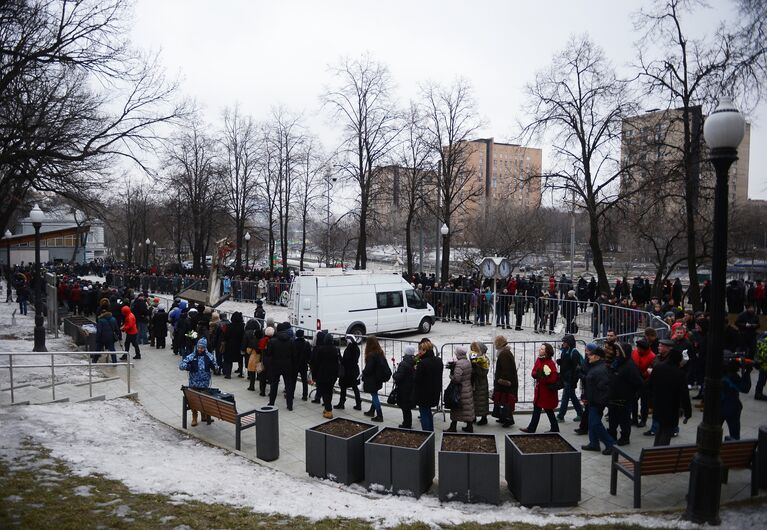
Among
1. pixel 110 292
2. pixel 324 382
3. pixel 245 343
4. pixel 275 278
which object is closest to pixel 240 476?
pixel 324 382

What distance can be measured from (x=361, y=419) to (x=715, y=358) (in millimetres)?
6576

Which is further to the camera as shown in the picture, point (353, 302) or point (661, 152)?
point (661, 152)

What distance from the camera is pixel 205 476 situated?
25.1 ft

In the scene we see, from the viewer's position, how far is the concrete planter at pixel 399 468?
7.16 meters

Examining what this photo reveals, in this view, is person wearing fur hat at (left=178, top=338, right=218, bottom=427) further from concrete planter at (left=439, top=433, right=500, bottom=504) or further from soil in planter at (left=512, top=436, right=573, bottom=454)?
soil in planter at (left=512, top=436, right=573, bottom=454)

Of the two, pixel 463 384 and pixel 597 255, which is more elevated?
pixel 597 255

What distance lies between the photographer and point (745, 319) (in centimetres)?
1355

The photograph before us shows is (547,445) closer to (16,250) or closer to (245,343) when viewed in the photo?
(245,343)

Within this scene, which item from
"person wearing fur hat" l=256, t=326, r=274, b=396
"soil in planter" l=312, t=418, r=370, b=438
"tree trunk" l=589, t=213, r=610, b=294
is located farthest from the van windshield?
"soil in planter" l=312, t=418, r=370, b=438

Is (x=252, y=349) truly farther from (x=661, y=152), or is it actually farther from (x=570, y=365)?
(x=661, y=152)

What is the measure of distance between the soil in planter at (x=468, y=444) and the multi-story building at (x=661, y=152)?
1650cm

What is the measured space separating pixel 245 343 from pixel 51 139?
957 cm

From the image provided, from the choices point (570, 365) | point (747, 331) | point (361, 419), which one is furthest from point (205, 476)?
point (747, 331)

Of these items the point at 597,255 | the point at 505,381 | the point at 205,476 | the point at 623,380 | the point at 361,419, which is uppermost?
the point at 597,255
